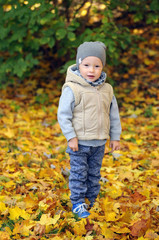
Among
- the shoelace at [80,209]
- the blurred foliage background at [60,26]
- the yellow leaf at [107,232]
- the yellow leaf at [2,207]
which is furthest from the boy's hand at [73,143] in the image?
the blurred foliage background at [60,26]

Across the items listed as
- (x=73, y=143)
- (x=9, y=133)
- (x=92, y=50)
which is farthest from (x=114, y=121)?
(x=9, y=133)

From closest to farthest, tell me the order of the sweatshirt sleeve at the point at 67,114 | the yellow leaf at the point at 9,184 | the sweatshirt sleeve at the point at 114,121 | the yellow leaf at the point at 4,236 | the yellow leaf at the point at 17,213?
the yellow leaf at the point at 4,236 → the sweatshirt sleeve at the point at 67,114 → the yellow leaf at the point at 17,213 → the sweatshirt sleeve at the point at 114,121 → the yellow leaf at the point at 9,184

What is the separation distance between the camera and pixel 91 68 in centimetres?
257

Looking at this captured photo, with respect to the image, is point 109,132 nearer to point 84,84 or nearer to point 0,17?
point 84,84

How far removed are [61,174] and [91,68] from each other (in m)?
1.40

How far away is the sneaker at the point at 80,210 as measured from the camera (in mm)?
2752

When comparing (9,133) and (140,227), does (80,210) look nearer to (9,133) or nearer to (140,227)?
(140,227)

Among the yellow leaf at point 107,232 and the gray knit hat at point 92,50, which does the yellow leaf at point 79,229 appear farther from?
the gray knit hat at point 92,50

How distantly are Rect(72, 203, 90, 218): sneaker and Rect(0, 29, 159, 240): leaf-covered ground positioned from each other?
0.18 ft

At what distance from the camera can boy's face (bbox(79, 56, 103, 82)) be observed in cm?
257

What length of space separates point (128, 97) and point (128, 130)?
1.43m

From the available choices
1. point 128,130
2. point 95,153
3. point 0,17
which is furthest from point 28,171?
point 0,17

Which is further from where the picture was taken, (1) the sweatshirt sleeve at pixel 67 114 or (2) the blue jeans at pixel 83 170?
(2) the blue jeans at pixel 83 170

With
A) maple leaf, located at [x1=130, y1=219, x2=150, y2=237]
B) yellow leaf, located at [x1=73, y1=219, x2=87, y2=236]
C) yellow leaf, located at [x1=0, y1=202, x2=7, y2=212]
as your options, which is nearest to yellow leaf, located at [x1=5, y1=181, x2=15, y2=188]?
yellow leaf, located at [x1=0, y1=202, x2=7, y2=212]
